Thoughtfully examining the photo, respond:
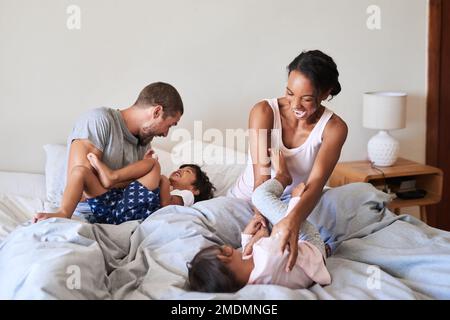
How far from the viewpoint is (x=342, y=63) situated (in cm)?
312

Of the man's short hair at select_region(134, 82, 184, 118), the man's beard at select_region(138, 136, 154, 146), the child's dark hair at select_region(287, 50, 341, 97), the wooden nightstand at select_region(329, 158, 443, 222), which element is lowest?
the wooden nightstand at select_region(329, 158, 443, 222)

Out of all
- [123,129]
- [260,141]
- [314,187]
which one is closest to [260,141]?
[260,141]

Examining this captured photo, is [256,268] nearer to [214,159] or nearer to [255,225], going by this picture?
[255,225]

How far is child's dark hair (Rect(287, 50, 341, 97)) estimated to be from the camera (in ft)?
6.04

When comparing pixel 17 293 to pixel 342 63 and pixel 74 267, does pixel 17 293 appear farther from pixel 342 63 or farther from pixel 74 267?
pixel 342 63

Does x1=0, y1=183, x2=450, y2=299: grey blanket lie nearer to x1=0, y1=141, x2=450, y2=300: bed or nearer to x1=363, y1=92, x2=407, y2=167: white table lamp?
x1=0, y1=141, x2=450, y2=300: bed

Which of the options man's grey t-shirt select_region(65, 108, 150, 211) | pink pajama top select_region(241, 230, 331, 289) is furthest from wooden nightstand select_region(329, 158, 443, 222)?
pink pajama top select_region(241, 230, 331, 289)

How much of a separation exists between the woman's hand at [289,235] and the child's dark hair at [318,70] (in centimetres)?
46

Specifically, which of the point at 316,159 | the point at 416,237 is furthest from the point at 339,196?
the point at 416,237

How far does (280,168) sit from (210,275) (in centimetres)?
59

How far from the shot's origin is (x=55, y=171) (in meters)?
2.50

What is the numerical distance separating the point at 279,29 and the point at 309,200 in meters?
1.39

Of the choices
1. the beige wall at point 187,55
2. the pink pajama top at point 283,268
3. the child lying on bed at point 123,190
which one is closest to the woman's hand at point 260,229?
the pink pajama top at point 283,268

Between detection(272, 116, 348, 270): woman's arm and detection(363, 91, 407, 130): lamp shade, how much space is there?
3.28ft
